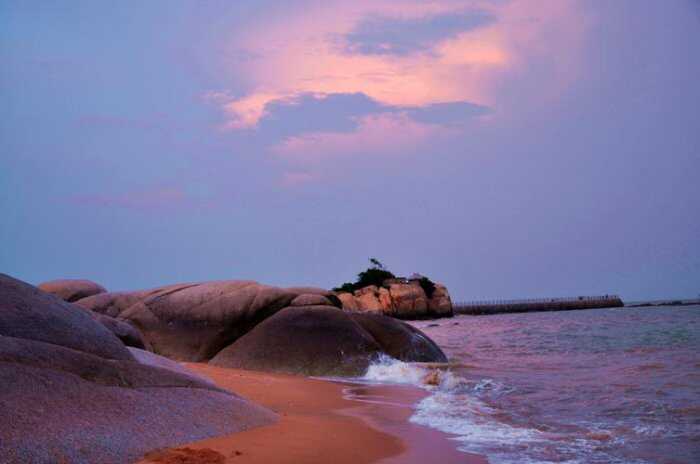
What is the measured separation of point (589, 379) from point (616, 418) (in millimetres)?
4413

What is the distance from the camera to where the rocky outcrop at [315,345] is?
1409 centimetres

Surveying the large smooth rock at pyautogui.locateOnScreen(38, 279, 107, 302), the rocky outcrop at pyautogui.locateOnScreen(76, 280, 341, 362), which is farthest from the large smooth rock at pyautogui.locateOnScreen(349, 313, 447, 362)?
the large smooth rock at pyautogui.locateOnScreen(38, 279, 107, 302)

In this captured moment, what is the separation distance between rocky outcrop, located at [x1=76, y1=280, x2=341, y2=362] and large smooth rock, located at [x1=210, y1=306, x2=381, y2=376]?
430 millimetres

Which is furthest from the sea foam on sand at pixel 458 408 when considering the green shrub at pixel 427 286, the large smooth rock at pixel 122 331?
the green shrub at pixel 427 286

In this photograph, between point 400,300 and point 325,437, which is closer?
point 325,437

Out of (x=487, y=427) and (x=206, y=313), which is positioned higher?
(x=206, y=313)

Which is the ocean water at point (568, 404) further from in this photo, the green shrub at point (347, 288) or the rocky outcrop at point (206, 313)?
the green shrub at point (347, 288)

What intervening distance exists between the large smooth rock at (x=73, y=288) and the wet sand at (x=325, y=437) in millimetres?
10477

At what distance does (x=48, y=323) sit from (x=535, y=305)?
107 meters

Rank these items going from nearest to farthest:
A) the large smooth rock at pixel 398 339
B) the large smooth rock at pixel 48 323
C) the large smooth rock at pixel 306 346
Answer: the large smooth rock at pixel 48 323 < the large smooth rock at pixel 306 346 < the large smooth rock at pixel 398 339

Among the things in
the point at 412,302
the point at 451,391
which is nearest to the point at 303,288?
the point at 451,391

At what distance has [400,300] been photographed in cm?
7056

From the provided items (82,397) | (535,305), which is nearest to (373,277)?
(535,305)

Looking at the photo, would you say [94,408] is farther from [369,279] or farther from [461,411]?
[369,279]
